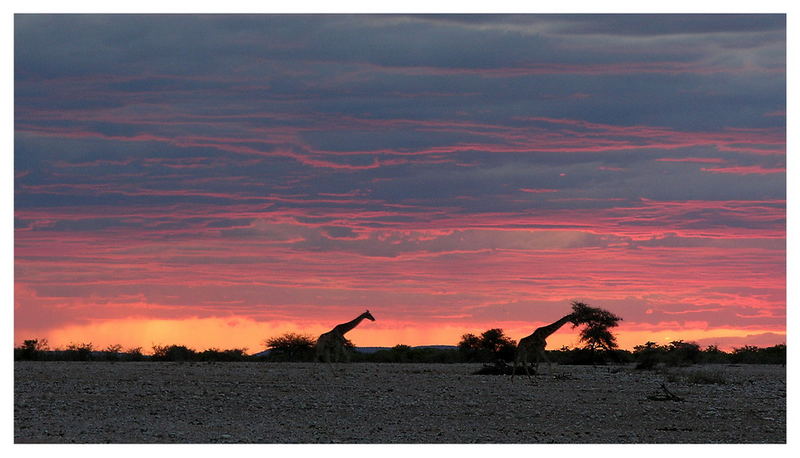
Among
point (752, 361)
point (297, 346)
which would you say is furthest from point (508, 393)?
point (752, 361)

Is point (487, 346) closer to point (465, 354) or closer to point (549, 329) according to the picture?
point (465, 354)

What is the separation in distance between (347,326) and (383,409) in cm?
1336

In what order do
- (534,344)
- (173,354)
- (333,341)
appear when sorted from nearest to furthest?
(534,344) → (333,341) → (173,354)

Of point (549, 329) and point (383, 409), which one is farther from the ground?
point (549, 329)

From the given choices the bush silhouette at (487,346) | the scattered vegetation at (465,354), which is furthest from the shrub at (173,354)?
the bush silhouette at (487,346)

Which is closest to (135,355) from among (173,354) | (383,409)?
(173,354)

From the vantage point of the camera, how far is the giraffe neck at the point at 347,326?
36.3 m

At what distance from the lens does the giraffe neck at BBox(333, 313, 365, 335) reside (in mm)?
36312

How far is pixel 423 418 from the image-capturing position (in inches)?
878

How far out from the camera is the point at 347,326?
3681 centimetres

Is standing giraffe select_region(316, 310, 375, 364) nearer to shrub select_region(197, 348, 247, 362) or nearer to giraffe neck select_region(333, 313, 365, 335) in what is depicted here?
giraffe neck select_region(333, 313, 365, 335)

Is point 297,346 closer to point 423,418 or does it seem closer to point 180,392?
point 180,392

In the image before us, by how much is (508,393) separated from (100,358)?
2404cm

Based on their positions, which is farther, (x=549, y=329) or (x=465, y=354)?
(x=465, y=354)
